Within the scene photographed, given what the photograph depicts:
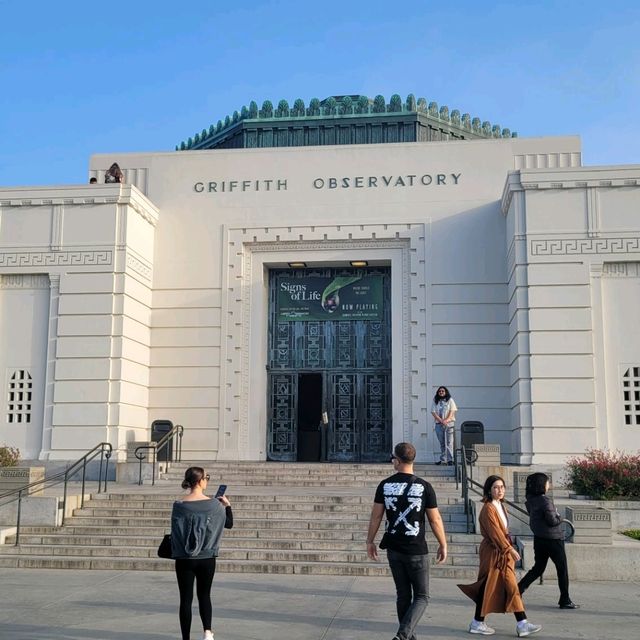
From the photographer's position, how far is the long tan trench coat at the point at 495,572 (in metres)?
8.59

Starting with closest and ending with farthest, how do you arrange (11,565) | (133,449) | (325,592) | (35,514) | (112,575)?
(325,592) < (112,575) < (11,565) < (35,514) < (133,449)

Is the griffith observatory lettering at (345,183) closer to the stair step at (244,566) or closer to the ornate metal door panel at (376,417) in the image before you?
the ornate metal door panel at (376,417)

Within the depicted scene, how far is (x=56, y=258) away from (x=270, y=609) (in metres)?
13.4

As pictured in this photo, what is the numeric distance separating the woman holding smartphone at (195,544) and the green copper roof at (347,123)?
18327 millimetres

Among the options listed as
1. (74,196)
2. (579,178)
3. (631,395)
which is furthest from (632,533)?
(74,196)

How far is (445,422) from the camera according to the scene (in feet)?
65.5

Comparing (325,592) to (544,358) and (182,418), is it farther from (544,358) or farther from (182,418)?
(182,418)

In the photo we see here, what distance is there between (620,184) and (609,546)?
9.95 metres

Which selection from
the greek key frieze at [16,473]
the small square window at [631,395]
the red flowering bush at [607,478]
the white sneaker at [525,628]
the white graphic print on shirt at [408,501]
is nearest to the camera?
the white graphic print on shirt at [408,501]

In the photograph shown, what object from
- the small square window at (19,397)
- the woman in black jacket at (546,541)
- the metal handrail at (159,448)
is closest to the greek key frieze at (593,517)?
the woman in black jacket at (546,541)

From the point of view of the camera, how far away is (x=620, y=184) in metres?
19.8

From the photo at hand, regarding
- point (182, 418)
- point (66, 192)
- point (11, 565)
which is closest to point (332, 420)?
point (182, 418)

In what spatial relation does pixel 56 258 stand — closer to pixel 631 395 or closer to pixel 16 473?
pixel 16 473

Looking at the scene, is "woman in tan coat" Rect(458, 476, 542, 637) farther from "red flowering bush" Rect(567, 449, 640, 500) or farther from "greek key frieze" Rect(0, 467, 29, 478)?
"greek key frieze" Rect(0, 467, 29, 478)
